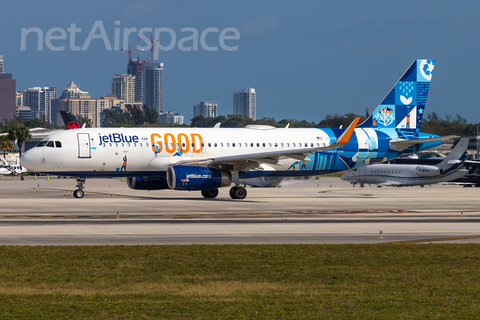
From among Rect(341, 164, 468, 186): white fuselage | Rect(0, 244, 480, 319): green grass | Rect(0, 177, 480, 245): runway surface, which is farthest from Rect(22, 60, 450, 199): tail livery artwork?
Rect(0, 244, 480, 319): green grass

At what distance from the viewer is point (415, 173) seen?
63.9m

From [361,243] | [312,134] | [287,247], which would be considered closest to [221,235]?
[287,247]

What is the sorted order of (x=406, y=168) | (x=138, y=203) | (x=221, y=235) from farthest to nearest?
(x=406, y=168)
(x=138, y=203)
(x=221, y=235)

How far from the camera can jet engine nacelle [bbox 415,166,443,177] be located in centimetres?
6184

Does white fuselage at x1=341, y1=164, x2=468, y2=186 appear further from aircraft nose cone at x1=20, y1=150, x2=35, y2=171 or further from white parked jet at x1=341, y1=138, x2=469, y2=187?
aircraft nose cone at x1=20, y1=150, x2=35, y2=171

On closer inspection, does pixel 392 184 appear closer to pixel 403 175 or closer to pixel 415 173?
pixel 403 175

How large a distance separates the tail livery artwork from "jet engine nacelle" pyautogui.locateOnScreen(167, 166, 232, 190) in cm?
6

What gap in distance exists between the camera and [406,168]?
2569 inches

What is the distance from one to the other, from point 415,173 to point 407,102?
1793 cm

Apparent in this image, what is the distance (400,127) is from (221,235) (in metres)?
28.8

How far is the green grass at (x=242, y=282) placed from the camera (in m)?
11.2

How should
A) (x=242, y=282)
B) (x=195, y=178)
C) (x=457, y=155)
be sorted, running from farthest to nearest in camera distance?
(x=457, y=155)
(x=195, y=178)
(x=242, y=282)

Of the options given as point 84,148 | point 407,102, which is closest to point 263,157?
point 84,148

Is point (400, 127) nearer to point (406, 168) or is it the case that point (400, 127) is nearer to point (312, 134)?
point (312, 134)
